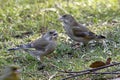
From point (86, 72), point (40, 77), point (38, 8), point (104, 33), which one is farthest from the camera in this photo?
point (38, 8)

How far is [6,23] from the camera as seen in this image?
30.8 ft

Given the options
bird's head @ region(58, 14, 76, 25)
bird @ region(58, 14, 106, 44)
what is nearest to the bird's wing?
bird @ region(58, 14, 106, 44)

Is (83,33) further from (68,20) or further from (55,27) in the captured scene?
(55,27)

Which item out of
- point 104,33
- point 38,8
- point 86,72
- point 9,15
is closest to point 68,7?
point 38,8

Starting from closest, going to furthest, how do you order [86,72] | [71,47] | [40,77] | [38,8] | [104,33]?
[86,72] < [40,77] < [71,47] < [104,33] < [38,8]

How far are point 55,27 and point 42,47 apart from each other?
1.66m

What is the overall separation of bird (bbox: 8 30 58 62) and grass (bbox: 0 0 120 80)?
0.11 m

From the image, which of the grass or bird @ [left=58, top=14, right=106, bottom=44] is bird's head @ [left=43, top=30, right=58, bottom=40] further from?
bird @ [left=58, top=14, right=106, bottom=44]

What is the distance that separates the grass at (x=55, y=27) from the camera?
712 centimetres

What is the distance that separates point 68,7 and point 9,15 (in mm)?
1433

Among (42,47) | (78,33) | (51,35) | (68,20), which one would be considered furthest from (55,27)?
(42,47)

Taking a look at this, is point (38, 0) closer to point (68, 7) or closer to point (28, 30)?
point (68, 7)

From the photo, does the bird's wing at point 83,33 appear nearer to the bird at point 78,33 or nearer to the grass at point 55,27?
the bird at point 78,33

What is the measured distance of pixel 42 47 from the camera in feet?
24.9
